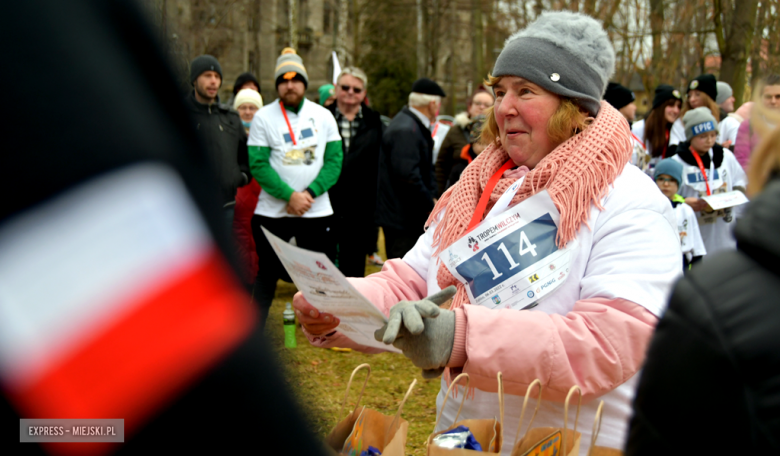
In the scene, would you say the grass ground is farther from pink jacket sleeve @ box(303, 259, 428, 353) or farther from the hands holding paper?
the hands holding paper

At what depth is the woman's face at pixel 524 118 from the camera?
2.16m

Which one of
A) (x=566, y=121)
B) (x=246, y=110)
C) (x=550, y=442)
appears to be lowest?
(x=246, y=110)

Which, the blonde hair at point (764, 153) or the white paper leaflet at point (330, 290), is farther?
the white paper leaflet at point (330, 290)

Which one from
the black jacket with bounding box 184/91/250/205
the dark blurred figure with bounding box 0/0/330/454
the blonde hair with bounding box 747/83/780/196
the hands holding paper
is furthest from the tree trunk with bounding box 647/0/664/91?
the dark blurred figure with bounding box 0/0/330/454

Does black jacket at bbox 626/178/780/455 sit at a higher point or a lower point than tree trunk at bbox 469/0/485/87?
higher

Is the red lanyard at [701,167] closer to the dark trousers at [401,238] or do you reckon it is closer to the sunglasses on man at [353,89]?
the dark trousers at [401,238]

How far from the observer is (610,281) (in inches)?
72.2

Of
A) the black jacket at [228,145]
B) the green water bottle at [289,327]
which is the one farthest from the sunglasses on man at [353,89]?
the green water bottle at [289,327]

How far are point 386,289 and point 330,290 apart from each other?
70 cm

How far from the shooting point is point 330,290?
152cm

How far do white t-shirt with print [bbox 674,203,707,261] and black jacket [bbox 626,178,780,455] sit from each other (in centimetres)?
519

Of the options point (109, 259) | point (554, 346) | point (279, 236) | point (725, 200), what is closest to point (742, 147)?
point (725, 200)

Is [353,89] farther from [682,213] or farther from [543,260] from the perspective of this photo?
[543,260]

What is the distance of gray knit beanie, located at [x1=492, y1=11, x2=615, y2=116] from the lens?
2.11m
